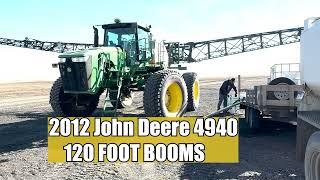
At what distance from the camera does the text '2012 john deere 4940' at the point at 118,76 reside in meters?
9.02

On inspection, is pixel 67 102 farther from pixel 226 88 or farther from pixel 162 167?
pixel 226 88

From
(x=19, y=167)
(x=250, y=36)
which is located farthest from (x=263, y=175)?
(x=250, y=36)

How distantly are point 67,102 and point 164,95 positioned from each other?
103 inches

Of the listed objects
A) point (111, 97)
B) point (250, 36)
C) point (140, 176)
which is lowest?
point (140, 176)

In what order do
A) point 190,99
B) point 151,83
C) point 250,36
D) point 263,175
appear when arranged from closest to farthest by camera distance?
point 263,175
point 151,83
point 190,99
point 250,36

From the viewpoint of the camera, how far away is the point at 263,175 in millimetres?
5465

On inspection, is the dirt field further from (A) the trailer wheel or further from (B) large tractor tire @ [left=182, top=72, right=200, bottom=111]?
(B) large tractor tire @ [left=182, top=72, right=200, bottom=111]

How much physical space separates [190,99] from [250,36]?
1682 cm

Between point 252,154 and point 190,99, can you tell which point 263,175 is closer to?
point 252,154

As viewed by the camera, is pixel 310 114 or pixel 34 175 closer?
pixel 310 114

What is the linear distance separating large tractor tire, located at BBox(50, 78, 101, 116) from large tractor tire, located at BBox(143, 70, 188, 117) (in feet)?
7.08

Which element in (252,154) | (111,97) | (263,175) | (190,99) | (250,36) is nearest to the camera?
(263,175)
